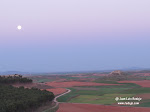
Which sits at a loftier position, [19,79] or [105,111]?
[19,79]

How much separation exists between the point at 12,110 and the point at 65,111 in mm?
6614

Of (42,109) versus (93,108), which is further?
(93,108)

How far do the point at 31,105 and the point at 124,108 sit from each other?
10.3 metres

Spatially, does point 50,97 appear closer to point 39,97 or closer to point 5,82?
point 39,97

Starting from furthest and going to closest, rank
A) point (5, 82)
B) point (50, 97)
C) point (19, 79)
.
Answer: point (19, 79), point (5, 82), point (50, 97)

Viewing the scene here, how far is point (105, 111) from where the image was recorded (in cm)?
2222

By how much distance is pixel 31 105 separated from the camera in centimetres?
2028

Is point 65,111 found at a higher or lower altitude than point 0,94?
lower

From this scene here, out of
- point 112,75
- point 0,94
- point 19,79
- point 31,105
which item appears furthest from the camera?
point 112,75

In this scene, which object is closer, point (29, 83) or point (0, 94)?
point (0, 94)

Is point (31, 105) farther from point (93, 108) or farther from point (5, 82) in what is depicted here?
point (5, 82)

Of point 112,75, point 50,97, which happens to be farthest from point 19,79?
point 112,75

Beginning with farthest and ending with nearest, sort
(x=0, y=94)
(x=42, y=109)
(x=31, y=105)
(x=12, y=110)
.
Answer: (x=0, y=94) < (x=42, y=109) < (x=31, y=105) < (x=12, y=110)

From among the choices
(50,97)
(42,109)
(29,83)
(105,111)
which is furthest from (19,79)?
(105,111)
